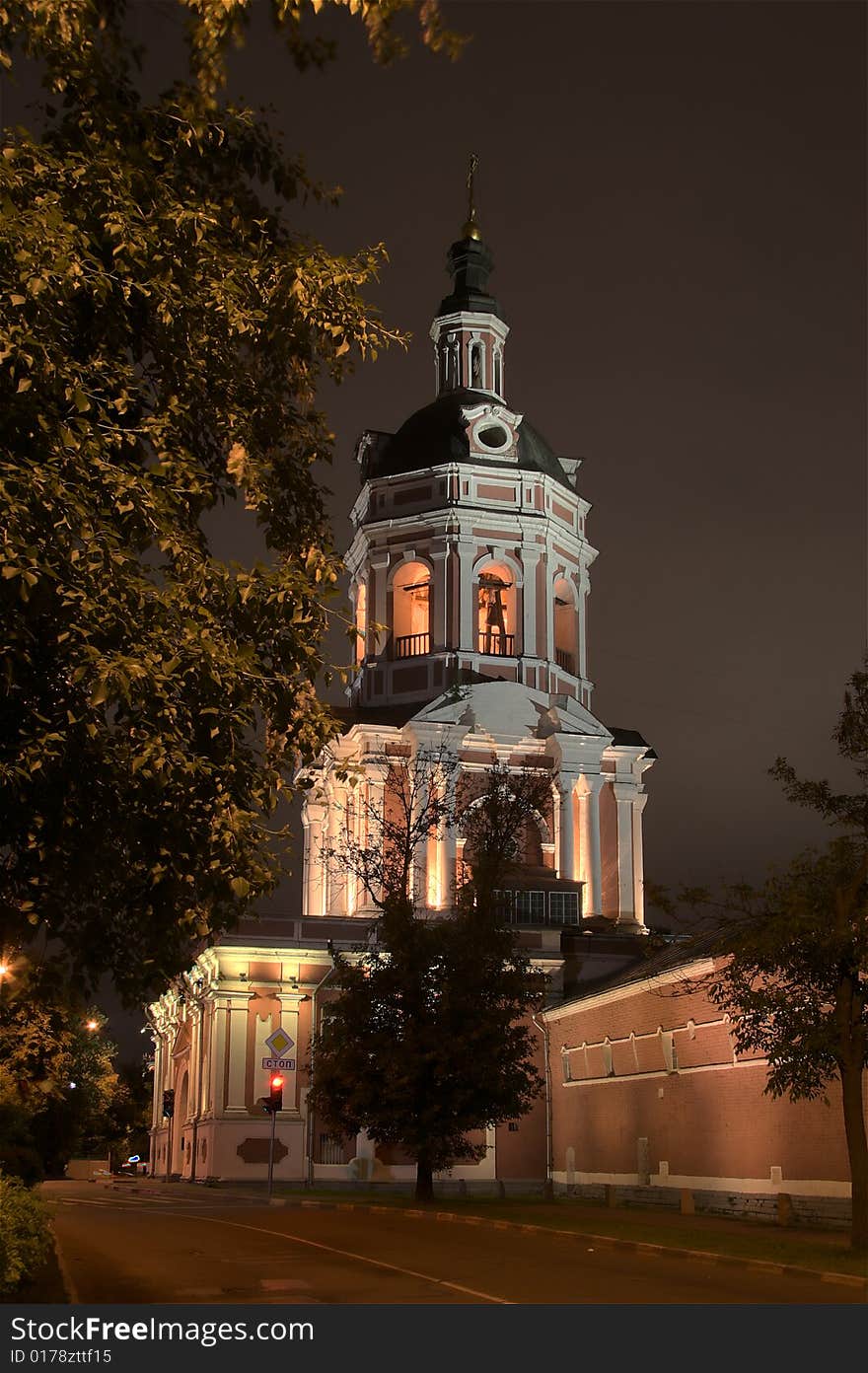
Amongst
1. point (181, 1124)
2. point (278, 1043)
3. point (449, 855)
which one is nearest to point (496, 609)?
point (449, 855)

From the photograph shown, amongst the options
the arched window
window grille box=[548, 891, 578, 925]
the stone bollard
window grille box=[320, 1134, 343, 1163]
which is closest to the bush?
the stone bollard

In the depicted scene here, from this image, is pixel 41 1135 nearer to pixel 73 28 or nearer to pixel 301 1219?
pixel 301 1219

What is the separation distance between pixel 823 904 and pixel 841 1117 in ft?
26.0

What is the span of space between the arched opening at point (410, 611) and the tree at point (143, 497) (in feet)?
161

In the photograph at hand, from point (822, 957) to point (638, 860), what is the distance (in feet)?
136

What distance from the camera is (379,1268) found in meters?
18.8

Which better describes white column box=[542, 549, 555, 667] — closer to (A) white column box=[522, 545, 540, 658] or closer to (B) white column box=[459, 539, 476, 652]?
(A) white column box=[522, 545, 540, 658]

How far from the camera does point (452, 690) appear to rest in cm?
6009

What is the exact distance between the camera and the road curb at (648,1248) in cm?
1875

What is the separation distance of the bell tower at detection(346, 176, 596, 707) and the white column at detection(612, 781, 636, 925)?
4142 millimetres

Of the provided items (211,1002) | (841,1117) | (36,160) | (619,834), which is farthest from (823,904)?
(619,834)

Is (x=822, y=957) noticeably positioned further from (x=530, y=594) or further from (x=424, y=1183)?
(x=530, y=594)

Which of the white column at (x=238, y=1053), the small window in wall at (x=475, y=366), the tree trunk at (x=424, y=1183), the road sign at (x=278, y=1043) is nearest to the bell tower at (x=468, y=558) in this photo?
the small window in wall at (x=475, y=366)

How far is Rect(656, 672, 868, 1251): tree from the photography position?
2214 centimetres
